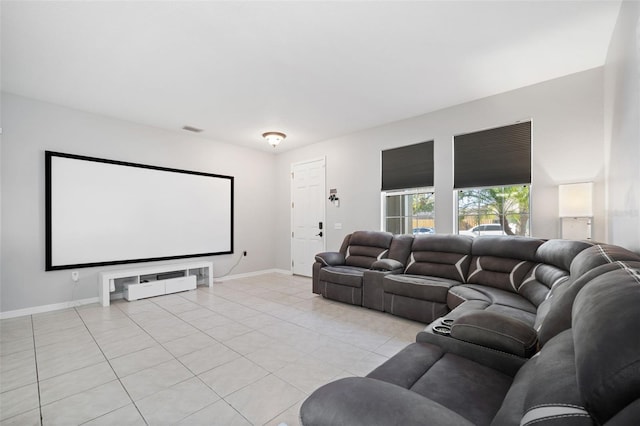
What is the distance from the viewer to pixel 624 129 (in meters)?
2.22

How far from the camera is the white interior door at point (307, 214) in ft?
19.5

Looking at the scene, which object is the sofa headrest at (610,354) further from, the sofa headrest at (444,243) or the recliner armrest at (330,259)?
the recliner armrest at (330,259)

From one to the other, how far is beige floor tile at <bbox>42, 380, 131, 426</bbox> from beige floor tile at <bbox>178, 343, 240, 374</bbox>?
493 millimetres

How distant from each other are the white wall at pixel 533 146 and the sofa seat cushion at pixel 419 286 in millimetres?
1151

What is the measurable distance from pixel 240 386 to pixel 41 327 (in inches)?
115

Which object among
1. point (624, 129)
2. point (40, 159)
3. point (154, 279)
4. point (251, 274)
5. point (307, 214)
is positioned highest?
point (40, 159)

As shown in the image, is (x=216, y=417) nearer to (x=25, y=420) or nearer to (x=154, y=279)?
(x=25, y=420)

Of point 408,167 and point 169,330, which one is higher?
point 408,167

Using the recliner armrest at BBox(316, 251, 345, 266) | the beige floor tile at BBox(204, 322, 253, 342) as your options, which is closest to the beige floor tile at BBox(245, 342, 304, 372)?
the beige floor tile at BBox(204, 322, 253, 342)

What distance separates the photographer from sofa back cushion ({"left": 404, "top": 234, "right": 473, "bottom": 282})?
11.3ft

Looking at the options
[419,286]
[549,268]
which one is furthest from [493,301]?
[419,286]

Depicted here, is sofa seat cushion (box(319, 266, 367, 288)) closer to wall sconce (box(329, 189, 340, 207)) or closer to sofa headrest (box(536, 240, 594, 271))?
wall sconce (box(329, 189, 340, 207))

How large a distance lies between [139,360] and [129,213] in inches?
115

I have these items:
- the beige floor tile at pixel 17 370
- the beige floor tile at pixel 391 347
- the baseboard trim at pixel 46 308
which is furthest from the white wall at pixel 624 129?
the baseboard trim at pixel 46 308
